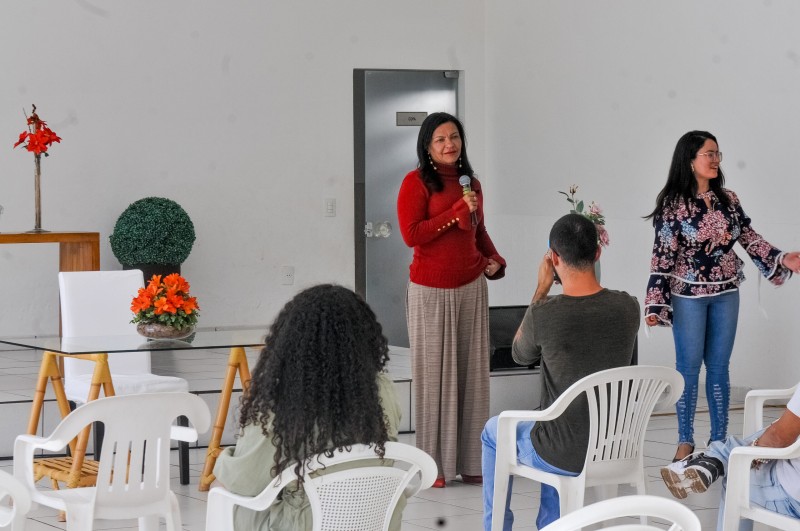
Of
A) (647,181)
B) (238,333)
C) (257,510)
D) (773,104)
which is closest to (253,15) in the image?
(647,181)

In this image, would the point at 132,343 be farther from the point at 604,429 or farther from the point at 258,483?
the point at 258,483

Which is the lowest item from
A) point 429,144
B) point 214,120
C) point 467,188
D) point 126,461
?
point 126,461

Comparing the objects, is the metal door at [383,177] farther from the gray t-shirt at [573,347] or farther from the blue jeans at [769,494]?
the blue jeans at [769,494]

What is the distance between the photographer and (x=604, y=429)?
3.33m

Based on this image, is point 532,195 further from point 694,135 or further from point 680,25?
point 694,135

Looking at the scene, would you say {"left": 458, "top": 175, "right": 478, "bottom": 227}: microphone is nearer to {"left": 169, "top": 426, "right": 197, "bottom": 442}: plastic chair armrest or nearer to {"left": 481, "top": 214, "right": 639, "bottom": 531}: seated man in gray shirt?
{"left": 481, "top": 214, "right": 639, "bottom": 531}: seated man in gray shirt

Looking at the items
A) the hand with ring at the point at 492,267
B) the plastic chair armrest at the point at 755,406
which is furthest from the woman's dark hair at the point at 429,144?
the plastic chair armrest at the point at 755,406

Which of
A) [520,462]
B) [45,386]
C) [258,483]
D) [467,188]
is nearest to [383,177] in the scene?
[467,188]

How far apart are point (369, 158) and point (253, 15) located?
4.68 ft

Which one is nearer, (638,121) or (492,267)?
(492,267)


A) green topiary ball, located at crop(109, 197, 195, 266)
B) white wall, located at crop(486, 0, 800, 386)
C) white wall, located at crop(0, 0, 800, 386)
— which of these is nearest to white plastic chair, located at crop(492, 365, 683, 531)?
white wall, located at crop(486, 0, 800, 386)

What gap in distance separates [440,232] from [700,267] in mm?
1102

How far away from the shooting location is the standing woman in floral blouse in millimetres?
4844

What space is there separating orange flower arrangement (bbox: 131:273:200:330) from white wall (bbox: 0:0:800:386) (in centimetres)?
381
